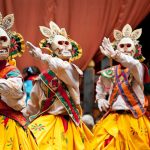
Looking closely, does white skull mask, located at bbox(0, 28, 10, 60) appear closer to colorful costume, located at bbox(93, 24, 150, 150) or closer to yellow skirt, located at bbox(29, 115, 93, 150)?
yellow skirt, located at bbox(29, 115, 93, 150)

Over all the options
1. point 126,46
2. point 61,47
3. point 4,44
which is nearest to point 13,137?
point 4,44

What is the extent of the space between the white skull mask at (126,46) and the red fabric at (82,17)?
2.89 ft

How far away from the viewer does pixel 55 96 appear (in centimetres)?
274

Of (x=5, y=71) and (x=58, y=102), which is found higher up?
(x=5, y=71)

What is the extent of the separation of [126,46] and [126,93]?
0.34m

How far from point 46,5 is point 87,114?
43.2 inches

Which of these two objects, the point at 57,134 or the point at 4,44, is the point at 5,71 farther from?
the point at 57,134

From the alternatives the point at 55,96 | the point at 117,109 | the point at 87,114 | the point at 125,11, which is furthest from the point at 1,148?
the point at 125,11

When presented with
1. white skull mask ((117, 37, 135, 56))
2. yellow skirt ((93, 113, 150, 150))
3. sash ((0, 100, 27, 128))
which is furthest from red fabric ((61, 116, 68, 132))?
white skull mask ((117, 37, 135, 56))

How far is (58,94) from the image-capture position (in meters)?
2.71

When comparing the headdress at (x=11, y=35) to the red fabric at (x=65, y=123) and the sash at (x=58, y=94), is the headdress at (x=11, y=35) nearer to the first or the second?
the sash at (x=58, y=94)

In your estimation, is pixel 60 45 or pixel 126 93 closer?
pixel 60 45

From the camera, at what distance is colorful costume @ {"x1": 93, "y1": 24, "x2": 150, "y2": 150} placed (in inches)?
114

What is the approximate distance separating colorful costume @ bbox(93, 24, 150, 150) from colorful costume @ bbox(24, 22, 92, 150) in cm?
22
